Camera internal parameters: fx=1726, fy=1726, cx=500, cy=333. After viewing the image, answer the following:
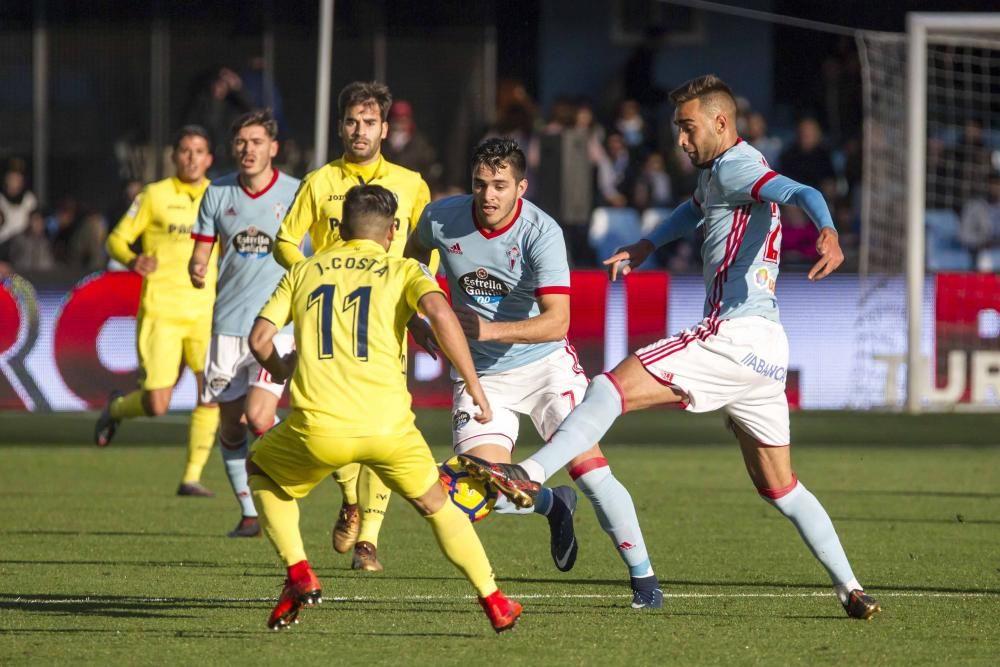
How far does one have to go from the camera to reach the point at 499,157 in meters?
7.33

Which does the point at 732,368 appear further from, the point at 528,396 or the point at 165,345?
the point at 165,345

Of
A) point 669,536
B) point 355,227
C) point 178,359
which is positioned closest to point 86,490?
point 178,359

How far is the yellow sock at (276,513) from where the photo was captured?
6.60 m

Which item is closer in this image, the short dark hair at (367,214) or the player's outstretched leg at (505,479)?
the player's outstretched leg at (505,479)

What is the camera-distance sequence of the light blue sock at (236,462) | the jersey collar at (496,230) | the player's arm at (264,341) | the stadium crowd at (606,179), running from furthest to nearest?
the stadium crowd at (606,179)
the light blue sock at (236,462)
the jersey collar at (496,230)
the player's arm at (264,341)

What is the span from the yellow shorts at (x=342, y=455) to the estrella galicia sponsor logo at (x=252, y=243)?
3.81 meters

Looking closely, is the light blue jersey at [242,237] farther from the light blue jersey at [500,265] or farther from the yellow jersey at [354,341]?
the yellow jersey at [354,341]

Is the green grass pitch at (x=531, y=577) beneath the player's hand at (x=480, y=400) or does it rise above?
beneath

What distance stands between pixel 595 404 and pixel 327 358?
3.63ft

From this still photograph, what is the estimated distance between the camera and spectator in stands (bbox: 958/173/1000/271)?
794 inches

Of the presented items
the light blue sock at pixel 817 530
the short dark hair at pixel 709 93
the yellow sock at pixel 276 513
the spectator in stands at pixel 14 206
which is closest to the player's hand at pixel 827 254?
the short dark hair at pixel 709 93

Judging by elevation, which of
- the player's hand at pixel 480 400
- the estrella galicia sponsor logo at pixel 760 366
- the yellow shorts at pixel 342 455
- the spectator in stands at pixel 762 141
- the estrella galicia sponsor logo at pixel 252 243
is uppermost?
the spectator in stands at pixel 762 141

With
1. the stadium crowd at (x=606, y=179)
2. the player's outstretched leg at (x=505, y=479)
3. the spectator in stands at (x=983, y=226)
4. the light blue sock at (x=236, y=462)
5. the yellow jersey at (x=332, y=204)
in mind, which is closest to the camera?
the player's outstretched leg at (x=505, y=479)

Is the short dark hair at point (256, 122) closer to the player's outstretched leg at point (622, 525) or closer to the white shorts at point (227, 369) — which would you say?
the white shorts at point (227, 369)
